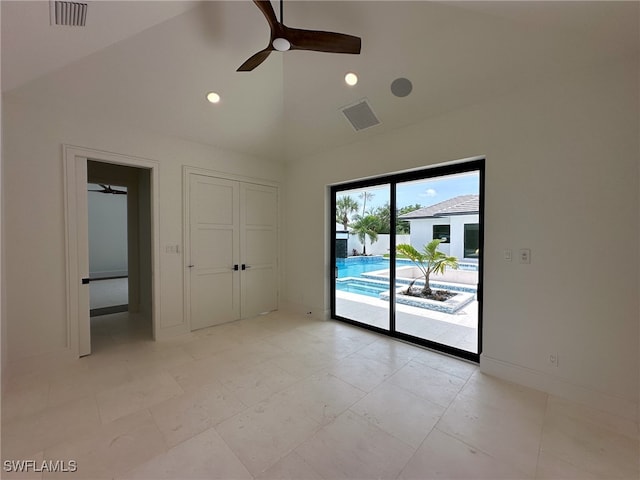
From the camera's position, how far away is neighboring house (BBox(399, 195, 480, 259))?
118 inches

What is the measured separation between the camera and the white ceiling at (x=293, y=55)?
1974 millimetres

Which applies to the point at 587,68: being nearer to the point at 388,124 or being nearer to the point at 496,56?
the point at 496,56

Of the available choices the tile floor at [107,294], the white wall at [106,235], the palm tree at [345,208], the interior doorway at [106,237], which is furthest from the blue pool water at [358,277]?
the white wall at [106,235]

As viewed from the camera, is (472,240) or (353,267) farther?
(353,267)

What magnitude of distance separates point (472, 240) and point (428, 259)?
25.0 inches

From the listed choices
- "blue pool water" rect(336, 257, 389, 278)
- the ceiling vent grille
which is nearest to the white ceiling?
the ceiling vent grille

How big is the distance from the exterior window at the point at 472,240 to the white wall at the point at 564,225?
0.25 metres

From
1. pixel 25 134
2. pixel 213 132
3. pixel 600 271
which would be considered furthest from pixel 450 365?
pixel 25 134

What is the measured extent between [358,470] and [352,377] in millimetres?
1028

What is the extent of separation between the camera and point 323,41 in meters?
2.01

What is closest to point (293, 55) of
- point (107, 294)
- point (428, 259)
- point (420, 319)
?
point (428, 259)

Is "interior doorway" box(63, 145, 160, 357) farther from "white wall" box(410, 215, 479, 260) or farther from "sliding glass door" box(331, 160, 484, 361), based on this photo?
"white wall" box(410, 215, 479, 260)

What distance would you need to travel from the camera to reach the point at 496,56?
7.47ft

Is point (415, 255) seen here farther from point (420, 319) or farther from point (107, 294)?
point (107, 294)
